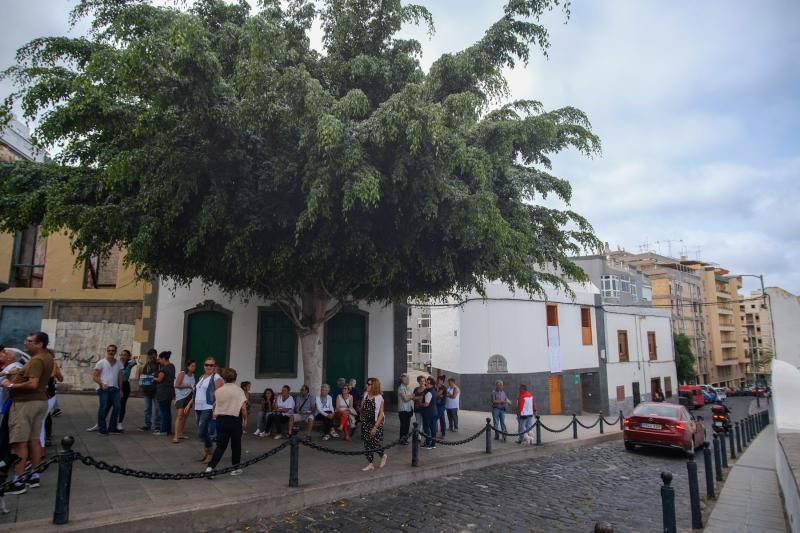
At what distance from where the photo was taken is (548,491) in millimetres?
8422

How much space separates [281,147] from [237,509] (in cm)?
553

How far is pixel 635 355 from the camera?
31.4 metres

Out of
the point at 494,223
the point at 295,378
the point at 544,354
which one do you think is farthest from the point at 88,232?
the point at 544,354

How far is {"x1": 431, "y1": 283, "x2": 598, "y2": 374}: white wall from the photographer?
22.4 metres

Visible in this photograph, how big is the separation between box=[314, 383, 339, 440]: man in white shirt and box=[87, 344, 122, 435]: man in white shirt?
4.12 meters

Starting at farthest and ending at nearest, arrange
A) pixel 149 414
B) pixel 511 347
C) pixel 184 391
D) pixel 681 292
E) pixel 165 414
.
A: 1. pixel 681 292
2. pixel 511 347
3. pixel 149 414
4. pixel 165 414
5. pixel 184 391

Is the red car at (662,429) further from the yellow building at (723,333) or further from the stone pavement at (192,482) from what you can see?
the yellow building at (723,333)

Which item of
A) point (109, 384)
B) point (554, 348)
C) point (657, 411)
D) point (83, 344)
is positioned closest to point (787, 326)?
point (657, 411)

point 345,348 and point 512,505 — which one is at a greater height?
point 345,348

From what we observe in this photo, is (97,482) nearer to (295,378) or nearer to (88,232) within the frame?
(88,232)

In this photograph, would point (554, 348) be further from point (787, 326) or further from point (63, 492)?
point (63, 492)

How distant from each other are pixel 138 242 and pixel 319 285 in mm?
3969

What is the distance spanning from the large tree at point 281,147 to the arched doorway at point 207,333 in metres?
4.56

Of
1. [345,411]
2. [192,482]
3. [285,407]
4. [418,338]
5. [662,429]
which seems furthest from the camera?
[418,338]
